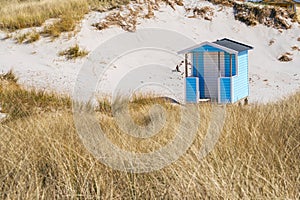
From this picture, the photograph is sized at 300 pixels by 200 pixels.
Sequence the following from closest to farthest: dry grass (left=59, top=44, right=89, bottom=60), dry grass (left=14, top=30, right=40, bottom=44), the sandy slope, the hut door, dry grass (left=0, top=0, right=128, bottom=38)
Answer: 1. the hut door
2. the sandy slope
3. dry grass (left=59, top=44, right=89, bottom=60)
4. dry grass (left=14, top=30, right=40, bottom=44)
5. dry grass (left=0, top=0, right=128, bottom=38)

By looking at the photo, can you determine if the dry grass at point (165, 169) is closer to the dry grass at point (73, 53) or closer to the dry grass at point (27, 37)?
A: the dry grass at point (73, 53)

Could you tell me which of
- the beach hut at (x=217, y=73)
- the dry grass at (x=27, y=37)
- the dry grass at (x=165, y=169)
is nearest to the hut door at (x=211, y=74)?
the beach hut at (x=217, y=73)

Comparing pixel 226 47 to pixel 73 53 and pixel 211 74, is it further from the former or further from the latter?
pixel 73 53

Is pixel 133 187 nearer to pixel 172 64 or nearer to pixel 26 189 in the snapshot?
pixel 26 189

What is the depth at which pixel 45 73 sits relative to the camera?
13766mm

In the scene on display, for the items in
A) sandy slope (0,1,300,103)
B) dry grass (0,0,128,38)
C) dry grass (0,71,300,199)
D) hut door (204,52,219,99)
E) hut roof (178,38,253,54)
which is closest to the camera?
dry grass (0,71,300,199)

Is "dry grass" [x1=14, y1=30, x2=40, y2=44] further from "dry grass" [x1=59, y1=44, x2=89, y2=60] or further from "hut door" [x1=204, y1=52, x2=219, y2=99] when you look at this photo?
"hut door" [x1=204, y1=52, x2=219, y2=99]

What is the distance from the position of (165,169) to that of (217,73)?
687 cm

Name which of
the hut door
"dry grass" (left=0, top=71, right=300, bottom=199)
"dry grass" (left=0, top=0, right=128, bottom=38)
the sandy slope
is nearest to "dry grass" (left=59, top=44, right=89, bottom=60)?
the sandy slope

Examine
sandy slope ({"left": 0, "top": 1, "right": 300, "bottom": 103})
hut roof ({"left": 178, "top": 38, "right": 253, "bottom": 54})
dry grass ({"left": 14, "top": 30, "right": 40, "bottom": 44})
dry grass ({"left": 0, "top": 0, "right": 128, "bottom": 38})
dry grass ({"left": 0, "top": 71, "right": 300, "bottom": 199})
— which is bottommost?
sandy slope ({"left": 0, "top": 1, "right": 300, "bottom": 103})

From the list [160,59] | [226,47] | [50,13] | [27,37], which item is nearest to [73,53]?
[27,37]

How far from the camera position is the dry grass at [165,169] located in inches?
132

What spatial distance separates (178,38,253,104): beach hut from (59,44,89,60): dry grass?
6.08 m

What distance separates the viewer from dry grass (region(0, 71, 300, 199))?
132 inches
